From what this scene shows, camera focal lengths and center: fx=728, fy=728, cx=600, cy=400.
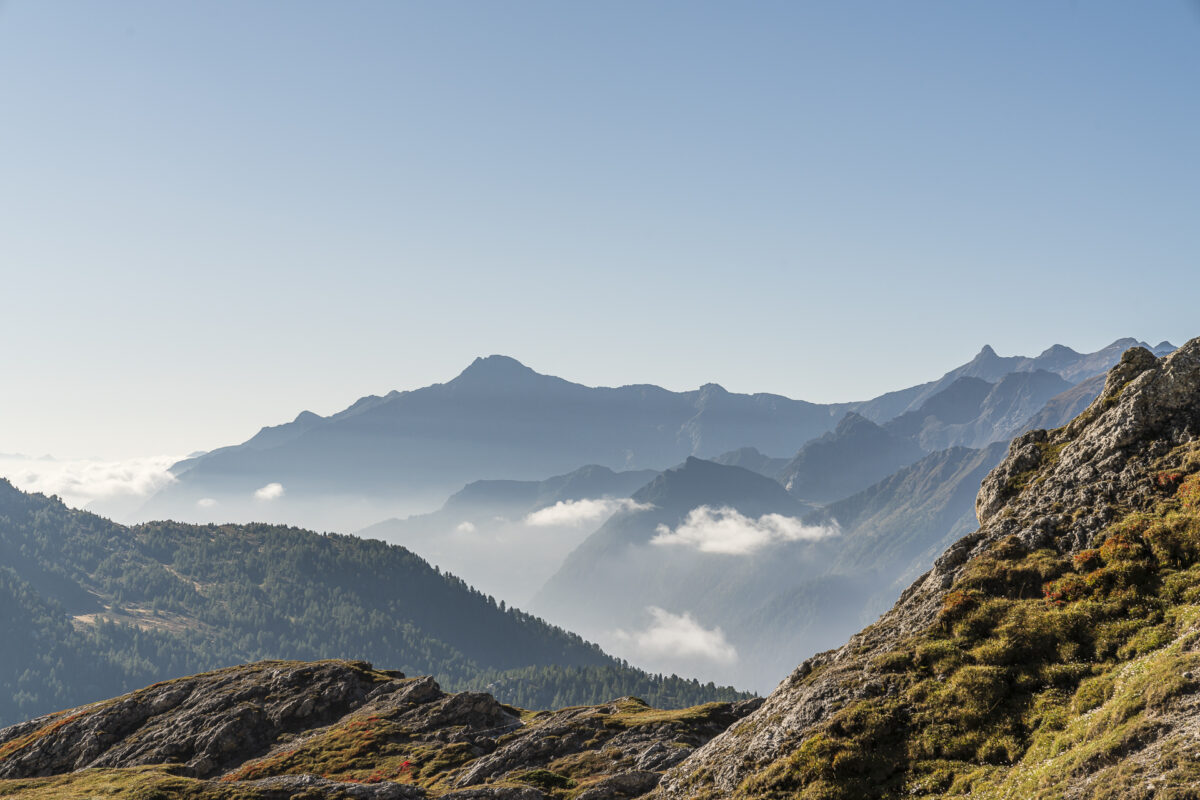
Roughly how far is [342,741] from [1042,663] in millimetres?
81971

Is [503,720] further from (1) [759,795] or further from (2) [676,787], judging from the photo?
(1) [759,795]

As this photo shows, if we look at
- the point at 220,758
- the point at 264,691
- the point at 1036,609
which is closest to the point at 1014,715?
the point at 1036,609

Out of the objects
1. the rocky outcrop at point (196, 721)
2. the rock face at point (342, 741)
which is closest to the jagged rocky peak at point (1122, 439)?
the rock face at point (342, 741)

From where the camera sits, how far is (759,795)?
1533 inches

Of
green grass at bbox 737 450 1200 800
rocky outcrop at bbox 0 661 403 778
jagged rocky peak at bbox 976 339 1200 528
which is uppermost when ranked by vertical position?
jagged rocky peak at bbox 976 339 1200 528

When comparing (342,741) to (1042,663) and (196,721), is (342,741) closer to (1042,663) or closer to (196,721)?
(196,721)

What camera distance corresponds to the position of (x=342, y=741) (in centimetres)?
9075

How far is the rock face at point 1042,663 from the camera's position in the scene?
28.9m

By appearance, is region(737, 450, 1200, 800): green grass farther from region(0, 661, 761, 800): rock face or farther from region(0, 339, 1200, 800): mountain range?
region(0, 661, 761, 800): rock face

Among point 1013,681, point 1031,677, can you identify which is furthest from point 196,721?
point 1031,677

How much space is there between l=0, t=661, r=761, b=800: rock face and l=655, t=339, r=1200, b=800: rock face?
915 inches

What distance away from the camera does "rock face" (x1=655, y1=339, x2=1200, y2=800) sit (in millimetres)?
28859

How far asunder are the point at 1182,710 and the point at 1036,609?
44.2 feet

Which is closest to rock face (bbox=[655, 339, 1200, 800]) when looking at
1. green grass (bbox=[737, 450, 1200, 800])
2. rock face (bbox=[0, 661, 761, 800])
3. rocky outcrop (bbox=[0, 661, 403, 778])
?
green grass (bbox=[737, 450, 1200, 800])
